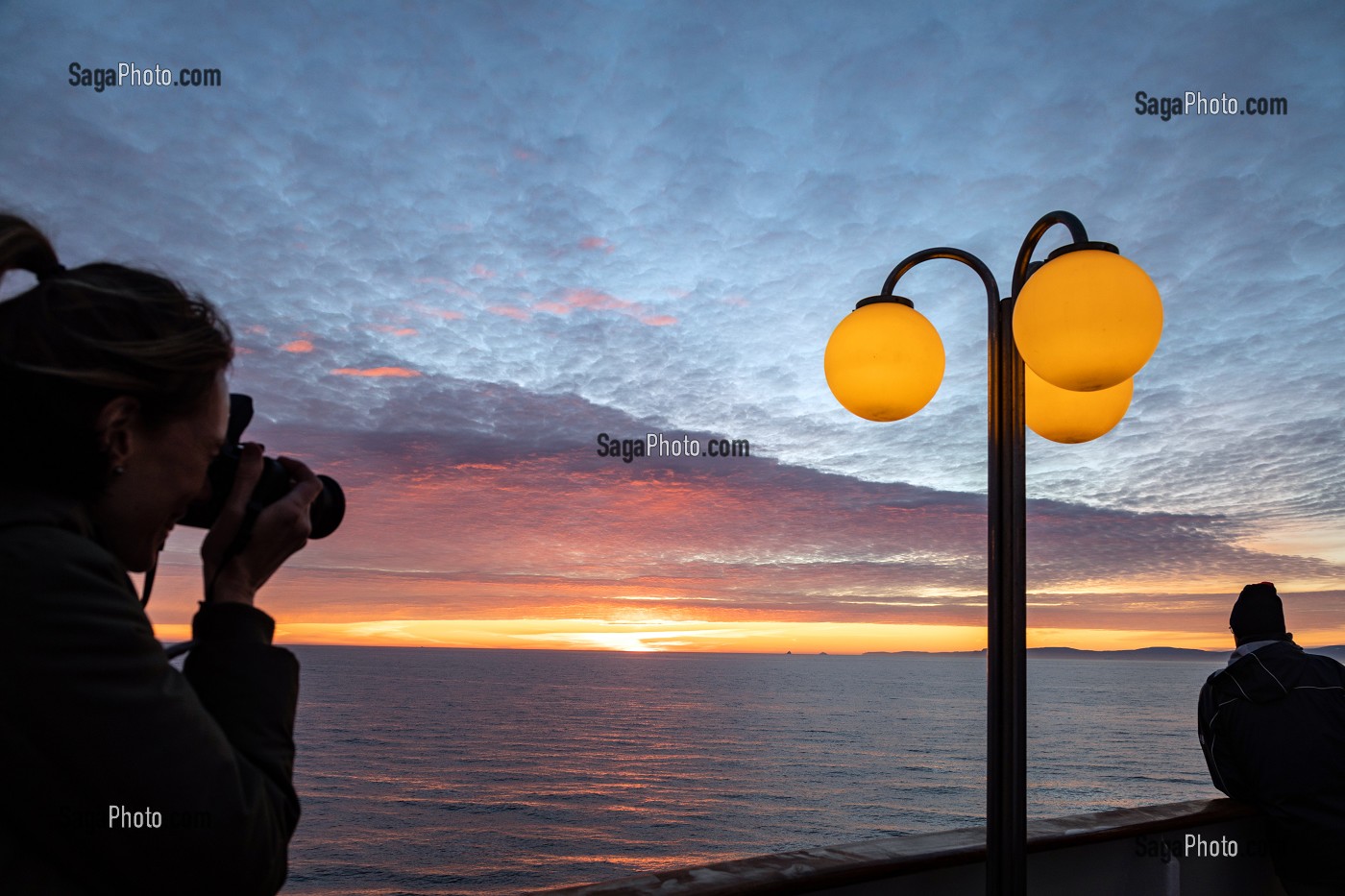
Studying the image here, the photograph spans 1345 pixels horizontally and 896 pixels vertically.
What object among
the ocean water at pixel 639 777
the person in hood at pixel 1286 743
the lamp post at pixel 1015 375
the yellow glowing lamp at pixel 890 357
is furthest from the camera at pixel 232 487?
the ocean water at pixel 639 777

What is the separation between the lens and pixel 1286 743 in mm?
2498

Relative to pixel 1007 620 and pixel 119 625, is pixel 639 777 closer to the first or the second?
pixel 1007 620

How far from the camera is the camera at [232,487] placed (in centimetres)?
90

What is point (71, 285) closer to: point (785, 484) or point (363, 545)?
point (785, 484)

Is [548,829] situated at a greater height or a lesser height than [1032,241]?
lesser

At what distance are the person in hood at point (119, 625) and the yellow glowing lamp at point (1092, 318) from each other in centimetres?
150

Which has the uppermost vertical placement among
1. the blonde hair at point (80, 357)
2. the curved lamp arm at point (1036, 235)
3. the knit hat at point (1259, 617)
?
the curved lamp arm at point (1036, 235)

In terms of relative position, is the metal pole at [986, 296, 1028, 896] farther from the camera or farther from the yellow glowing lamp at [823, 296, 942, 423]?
the camera

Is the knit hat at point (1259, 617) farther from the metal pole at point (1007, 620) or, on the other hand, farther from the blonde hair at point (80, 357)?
the blonde hair at point (80, 357)

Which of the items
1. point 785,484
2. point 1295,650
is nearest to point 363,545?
point 785,484

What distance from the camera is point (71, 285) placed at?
0.73 metres

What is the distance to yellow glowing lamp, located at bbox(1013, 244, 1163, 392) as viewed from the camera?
1.60 m

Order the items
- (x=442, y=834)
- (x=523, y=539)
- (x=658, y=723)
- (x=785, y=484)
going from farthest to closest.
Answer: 1. (x=523, y=539)
2. (x=785, y=484)
3. (x=658, y=723)
4. (x=442, y=834)

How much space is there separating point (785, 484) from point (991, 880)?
52.9 meters
